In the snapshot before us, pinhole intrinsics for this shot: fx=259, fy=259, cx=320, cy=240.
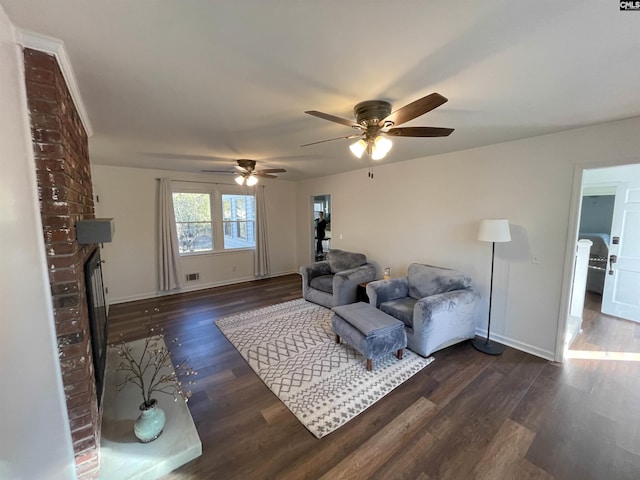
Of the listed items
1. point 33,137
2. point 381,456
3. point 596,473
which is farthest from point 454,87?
point 596,473

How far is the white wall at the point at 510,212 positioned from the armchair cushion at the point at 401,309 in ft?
3.01

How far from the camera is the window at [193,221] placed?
5242mm

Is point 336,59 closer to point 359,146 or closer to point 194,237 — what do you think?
point 359,146

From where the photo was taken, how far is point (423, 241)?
4.03m

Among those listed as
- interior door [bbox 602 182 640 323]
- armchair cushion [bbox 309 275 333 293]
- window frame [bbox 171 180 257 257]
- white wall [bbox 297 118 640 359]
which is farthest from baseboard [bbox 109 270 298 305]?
interior door [bbox 602 182 640 323]

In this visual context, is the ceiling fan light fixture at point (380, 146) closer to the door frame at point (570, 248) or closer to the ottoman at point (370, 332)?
the ottoman at point (370, 332)

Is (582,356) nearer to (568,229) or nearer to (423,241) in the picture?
(568,229)

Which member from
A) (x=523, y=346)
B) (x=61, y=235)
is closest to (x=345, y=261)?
(x=523, y=346)

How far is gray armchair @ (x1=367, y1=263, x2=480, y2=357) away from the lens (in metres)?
2.87

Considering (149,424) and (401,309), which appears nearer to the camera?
(149,424)

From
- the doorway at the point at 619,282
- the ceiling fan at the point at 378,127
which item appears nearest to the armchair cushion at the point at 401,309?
the doorway at the point at 619,282

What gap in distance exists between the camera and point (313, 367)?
108 inches

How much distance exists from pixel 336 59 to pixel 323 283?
3.47m

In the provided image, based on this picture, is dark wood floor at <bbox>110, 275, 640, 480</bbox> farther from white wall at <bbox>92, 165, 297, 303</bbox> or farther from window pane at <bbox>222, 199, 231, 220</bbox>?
window pane at <bbox>222, 199, 231, 220</bbox>
